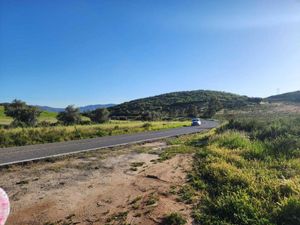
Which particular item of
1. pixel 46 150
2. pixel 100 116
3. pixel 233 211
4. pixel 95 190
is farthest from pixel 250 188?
pixel 100 116

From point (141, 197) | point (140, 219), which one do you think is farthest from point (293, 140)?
point (140, 219)

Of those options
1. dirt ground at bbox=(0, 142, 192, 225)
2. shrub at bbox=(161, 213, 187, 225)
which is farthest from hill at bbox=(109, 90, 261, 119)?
shrub at bbox=(161, 213, 187, 225)

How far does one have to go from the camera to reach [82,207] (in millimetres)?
6992

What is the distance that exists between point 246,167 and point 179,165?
2955mm

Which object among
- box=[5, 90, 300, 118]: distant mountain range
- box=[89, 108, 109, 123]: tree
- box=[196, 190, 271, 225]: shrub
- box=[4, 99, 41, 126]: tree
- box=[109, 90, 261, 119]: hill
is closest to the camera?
box=[196, 190, 271, 225]: shrub

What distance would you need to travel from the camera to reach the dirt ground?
641 cm

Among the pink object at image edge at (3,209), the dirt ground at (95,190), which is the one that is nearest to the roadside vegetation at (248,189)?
the dirt ground at (95,190)

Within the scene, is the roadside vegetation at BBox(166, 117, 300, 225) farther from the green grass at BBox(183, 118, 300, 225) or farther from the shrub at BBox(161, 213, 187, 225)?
the shrub at BBox(161, 213, 187, 225)

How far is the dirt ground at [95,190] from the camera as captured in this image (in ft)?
21.0

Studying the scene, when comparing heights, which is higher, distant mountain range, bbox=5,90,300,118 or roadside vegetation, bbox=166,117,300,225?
distant mountain range, bbox=5,90,300,118

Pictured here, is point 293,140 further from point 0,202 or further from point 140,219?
point 0,202

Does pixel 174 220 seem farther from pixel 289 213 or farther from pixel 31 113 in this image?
pixel 31 113

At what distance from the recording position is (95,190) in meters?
8.44

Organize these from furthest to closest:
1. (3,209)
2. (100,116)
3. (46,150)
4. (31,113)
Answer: (100,116)
(31,113)
(46,150)
(3,209)
